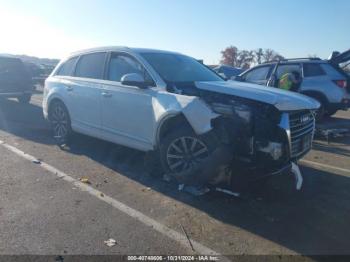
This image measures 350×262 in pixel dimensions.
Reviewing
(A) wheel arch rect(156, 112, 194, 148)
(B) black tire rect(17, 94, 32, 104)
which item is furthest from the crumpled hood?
(B) black tire rect(17, 94, 32, 104)

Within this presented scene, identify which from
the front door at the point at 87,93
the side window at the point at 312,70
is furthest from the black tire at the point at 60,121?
the side window at the point at 312,70

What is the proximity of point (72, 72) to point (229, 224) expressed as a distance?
4.50m

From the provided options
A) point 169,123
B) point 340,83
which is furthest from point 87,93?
point 340,83

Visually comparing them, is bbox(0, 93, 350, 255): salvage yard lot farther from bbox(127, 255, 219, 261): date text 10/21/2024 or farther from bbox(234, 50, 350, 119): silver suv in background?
bbox(234, 50, 350, 119): silver suv in background

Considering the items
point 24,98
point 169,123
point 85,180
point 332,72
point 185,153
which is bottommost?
point 24,98

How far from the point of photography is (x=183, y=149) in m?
4.64

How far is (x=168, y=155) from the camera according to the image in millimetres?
4754

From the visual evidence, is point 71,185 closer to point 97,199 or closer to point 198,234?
point 97,199

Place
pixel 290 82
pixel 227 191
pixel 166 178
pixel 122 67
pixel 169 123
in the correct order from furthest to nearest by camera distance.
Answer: pixel 290 82 < pixel 122 67 < pixel 166 178 < pixel 169 123 < pixel 227 191

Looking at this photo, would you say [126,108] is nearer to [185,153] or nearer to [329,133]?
[185,153]

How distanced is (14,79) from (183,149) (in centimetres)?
1011

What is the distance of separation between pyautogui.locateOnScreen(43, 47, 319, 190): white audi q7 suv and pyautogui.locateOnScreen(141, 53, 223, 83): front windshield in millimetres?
19

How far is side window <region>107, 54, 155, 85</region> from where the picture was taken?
17.7 ft

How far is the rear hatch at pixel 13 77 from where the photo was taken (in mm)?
12375
